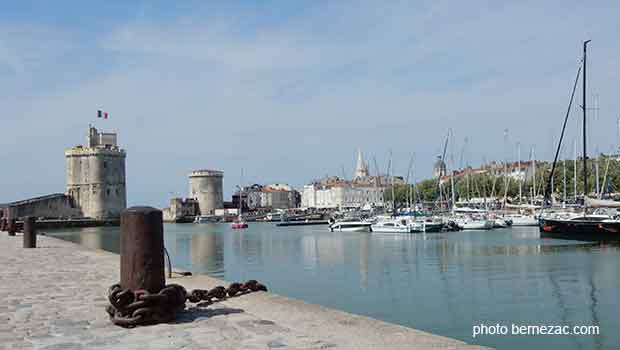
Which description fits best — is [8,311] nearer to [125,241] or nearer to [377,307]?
[125,241]

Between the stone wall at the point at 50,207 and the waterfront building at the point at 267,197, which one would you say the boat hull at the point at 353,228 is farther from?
the waterfront building at the point at 267,197

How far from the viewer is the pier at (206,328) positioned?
5.21m

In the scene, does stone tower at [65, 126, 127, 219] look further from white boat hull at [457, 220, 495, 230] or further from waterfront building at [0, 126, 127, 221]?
white boat hull at [457, 220, 495, 230]

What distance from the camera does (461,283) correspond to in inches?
701

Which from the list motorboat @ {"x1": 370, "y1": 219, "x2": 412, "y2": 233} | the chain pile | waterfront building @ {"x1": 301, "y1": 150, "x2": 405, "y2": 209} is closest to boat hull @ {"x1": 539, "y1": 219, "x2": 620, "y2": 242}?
motorboat @ {"x1": 370, "y1": 219, "x2": 412, "y2": 233}

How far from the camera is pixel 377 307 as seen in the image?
45.9ft

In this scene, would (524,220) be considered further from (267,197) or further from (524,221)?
(267,197)

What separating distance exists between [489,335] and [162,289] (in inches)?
252

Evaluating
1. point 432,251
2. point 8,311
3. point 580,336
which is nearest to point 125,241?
point 8,311

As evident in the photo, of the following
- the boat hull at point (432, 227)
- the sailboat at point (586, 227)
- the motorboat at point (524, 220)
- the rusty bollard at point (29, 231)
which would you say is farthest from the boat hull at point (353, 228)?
the rusty bollard at point (29, 231)

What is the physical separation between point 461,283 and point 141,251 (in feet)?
43.0

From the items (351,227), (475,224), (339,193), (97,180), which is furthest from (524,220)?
(339,193)

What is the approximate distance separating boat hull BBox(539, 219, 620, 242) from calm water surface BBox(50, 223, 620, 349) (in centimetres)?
202

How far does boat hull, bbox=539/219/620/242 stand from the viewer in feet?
110
